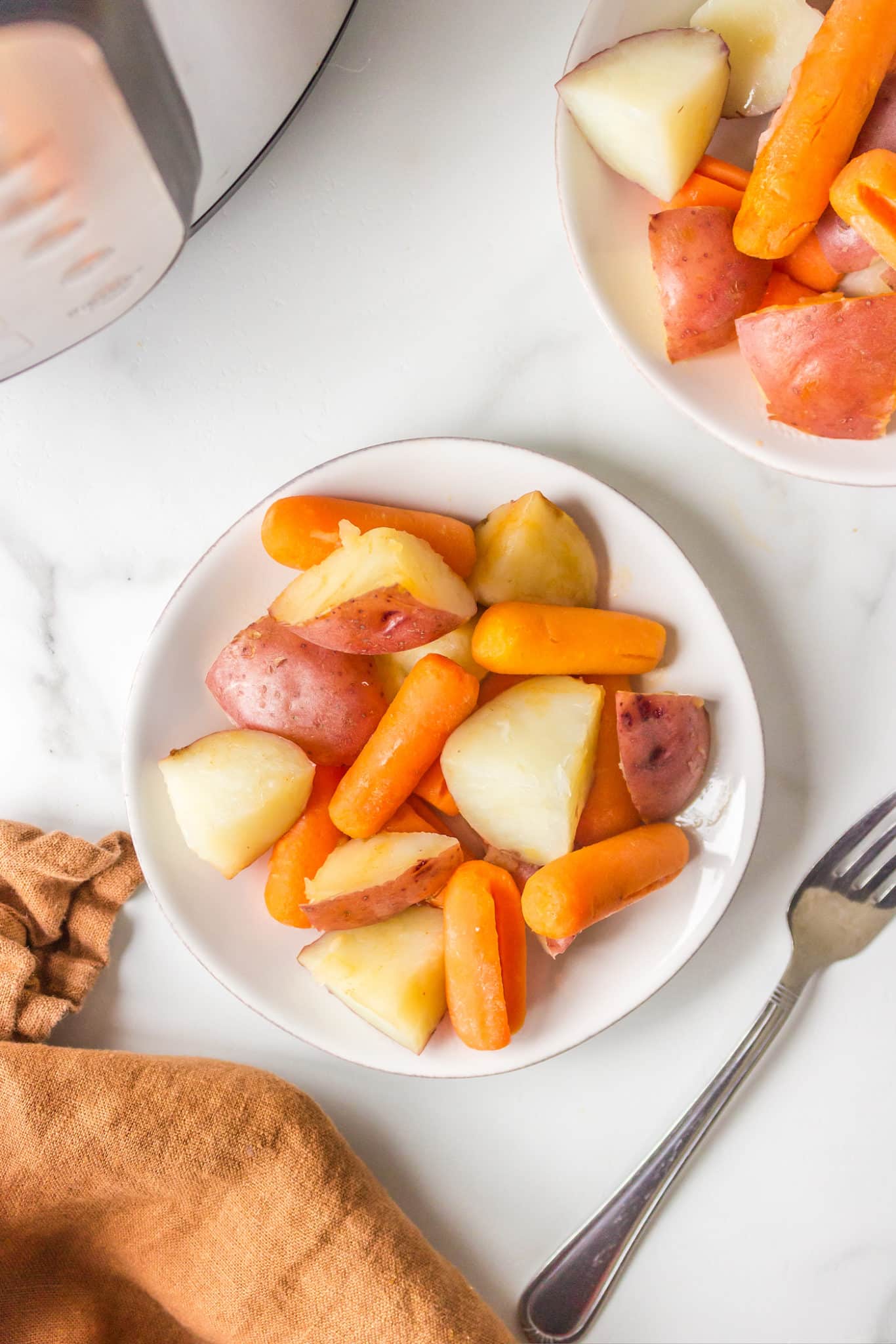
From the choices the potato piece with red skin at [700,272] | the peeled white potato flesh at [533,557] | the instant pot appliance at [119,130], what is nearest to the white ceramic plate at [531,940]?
the peeled white potato flesh at [533,557]

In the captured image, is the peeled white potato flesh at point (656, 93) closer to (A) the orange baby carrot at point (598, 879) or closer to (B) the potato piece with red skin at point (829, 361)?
(B) the potato piece with red skin at point (829, 361)

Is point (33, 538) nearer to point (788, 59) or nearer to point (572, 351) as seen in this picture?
point (572, 351)

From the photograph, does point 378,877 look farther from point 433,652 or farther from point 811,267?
point 811,267

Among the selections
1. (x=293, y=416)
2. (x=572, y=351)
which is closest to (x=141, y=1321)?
(x=293, y=416)

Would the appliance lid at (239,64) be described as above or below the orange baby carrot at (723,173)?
above

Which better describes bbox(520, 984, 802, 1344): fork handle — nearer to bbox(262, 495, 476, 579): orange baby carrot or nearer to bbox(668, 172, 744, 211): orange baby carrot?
bbox(262, 495, 476, 579): orange baby carrot
